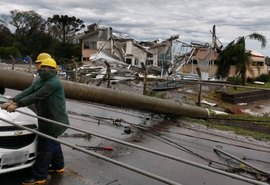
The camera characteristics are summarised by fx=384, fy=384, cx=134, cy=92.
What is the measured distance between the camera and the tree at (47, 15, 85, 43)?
2990 inches

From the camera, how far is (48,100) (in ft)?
17.9

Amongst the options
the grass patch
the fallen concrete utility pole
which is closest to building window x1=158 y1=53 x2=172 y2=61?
the grass patch

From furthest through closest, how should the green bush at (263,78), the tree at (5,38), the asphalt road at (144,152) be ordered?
the tree at (5,38) → the green bush at (263,78) → the asphalt road at (144,152)

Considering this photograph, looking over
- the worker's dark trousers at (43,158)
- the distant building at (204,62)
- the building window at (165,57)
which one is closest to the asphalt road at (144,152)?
the worker's dark trousers at (43,158)

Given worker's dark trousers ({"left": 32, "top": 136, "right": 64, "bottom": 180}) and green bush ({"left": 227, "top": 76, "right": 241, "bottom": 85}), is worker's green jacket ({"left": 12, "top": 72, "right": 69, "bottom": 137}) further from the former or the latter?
green bush ({"left": 227, "top": 76, "right": 241, "bottom": 85})

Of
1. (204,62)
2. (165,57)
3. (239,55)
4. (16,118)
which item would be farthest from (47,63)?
(165,57)

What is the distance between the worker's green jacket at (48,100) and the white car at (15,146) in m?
0.24

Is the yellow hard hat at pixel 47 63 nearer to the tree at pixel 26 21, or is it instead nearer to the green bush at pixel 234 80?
the green bush at pixel 234 80

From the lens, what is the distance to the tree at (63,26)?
75.9 meters

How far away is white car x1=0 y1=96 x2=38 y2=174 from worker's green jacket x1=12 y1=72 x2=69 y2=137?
0.80ft

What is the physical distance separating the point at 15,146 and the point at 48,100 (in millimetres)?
771

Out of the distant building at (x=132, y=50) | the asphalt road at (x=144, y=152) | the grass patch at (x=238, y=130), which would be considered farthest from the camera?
the distant building at (x=132, y=50)

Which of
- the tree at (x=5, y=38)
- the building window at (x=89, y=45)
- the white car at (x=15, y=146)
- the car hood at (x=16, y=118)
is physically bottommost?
the white car at (x=15, y=146)

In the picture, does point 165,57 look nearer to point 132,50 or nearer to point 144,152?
point 132,50
